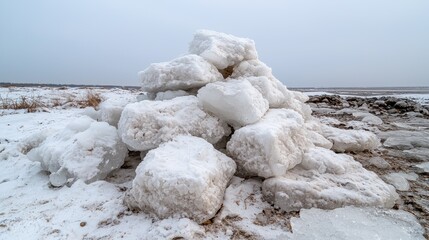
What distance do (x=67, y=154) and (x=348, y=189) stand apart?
2411 millimetres

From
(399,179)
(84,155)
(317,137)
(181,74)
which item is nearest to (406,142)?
(399,179)

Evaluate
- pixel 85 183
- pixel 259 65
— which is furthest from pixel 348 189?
pixel 85 183

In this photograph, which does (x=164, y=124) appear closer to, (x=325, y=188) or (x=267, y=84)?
(x=267, y=84)

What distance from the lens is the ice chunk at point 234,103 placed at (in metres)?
2.56

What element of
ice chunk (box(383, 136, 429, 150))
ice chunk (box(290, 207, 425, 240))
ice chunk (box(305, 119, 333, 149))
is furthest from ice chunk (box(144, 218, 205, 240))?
ice chunk (box(383, 136, 429, 150))

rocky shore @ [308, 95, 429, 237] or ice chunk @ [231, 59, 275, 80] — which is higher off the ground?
ice chunk @ [231, 59, 275, 80]

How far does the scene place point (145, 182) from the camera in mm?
1949

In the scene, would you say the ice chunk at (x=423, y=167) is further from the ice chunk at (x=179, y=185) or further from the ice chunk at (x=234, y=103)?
the ice chunk at (x=179, y=185)

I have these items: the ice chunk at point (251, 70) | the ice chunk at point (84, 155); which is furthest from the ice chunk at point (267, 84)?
the ice chunk at point (84, 155)

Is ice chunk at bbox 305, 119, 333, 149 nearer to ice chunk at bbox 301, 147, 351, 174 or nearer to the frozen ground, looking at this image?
ice chunk at bbox 301, 147, 351, 174

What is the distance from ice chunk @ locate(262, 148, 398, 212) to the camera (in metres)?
2.10

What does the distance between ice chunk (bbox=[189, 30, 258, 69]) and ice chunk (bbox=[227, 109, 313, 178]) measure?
1057 mm

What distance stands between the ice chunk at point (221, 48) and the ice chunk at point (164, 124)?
74 centimetres

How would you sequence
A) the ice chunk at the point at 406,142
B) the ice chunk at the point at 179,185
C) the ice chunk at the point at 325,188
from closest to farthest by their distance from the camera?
1. the ice chunk at the point at 179,185
2. the ice chunk at the point at 325,188
3. the ice chunk at the point at 406,142
